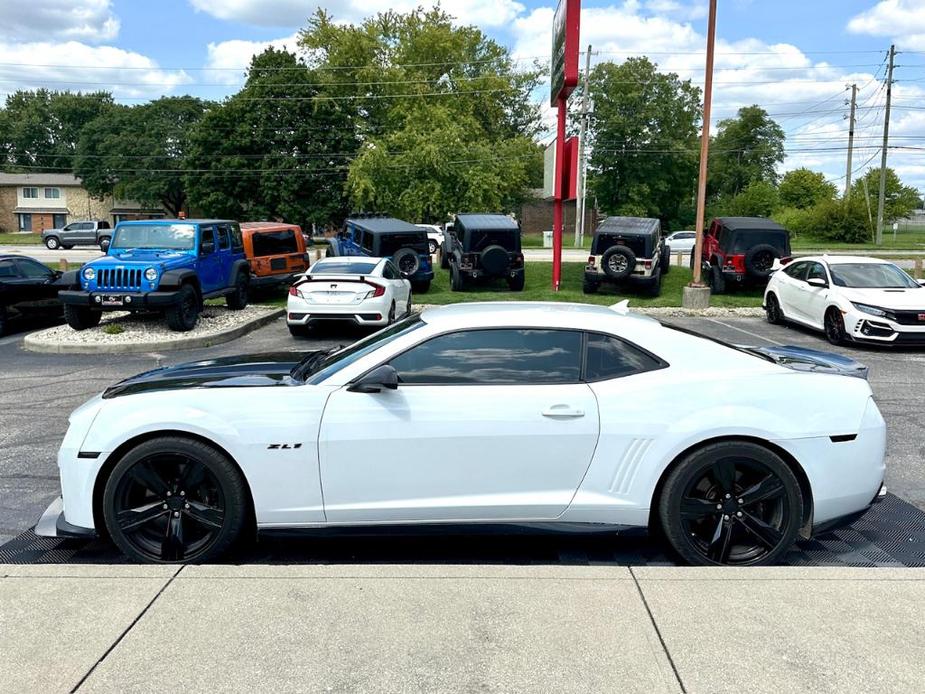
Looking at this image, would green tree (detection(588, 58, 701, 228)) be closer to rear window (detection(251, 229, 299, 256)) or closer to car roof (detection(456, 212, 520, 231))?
car roof (detection(456, 212, 520, 231))

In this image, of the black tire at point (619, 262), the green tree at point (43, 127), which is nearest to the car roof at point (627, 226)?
the black tire at point (619, 262)

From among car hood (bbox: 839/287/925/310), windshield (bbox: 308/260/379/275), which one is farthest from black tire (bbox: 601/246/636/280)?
windshield (bbox: 308/260/379/275)

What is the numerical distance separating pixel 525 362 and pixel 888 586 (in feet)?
6.74

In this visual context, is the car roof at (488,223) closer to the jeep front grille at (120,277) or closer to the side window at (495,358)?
the jeep front grille at (120,277)

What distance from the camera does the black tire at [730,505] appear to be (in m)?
3.96

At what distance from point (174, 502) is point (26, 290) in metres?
12.1

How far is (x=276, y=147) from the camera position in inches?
2124

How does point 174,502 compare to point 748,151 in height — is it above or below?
below

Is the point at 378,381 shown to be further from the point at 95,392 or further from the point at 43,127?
the point at 43,127

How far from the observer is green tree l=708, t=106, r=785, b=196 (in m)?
86.8

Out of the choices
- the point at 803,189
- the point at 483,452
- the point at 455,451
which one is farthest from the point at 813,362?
the point at 803,189

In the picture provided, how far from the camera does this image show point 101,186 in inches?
2963

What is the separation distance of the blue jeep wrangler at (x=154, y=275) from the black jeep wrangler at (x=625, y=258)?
947cm

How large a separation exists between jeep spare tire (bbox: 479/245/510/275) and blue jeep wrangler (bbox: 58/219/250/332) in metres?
7.07
